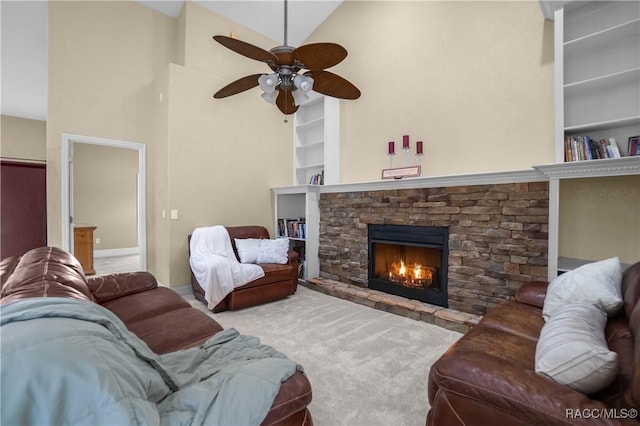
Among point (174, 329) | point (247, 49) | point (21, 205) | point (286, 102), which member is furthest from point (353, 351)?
point (21, 205)

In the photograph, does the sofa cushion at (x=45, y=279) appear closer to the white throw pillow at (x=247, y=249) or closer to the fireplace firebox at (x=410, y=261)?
the white throw pillow at (x=247, y=249)

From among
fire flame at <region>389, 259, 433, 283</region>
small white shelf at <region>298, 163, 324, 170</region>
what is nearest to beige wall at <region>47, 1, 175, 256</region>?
small white shelf at <region>298, 163, 324, 170</region>

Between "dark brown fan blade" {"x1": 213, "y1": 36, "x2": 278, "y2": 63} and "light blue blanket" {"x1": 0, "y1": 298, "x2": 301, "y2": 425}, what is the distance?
70.8 inches

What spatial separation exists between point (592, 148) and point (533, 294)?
127 centimetres

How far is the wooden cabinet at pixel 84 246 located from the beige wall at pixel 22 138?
2914mm

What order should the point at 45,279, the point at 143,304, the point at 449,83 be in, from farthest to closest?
the point at 449,83
the point at 143,304
the point at 45,279

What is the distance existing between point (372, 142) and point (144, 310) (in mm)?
3280

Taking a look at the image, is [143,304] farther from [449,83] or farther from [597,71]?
[597,71]

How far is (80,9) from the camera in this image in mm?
3787

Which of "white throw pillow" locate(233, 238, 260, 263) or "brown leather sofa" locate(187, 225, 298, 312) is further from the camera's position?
"white throw pillow" locate(233, 238, 260, 263)

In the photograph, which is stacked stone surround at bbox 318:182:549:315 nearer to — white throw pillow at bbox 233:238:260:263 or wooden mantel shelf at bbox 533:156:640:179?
wooden mantel shelf at bbox 533:156:640:179

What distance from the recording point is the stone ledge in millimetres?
2881

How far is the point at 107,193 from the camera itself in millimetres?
7141

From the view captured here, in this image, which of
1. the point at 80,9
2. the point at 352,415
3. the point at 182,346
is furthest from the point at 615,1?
the point at 80,9
